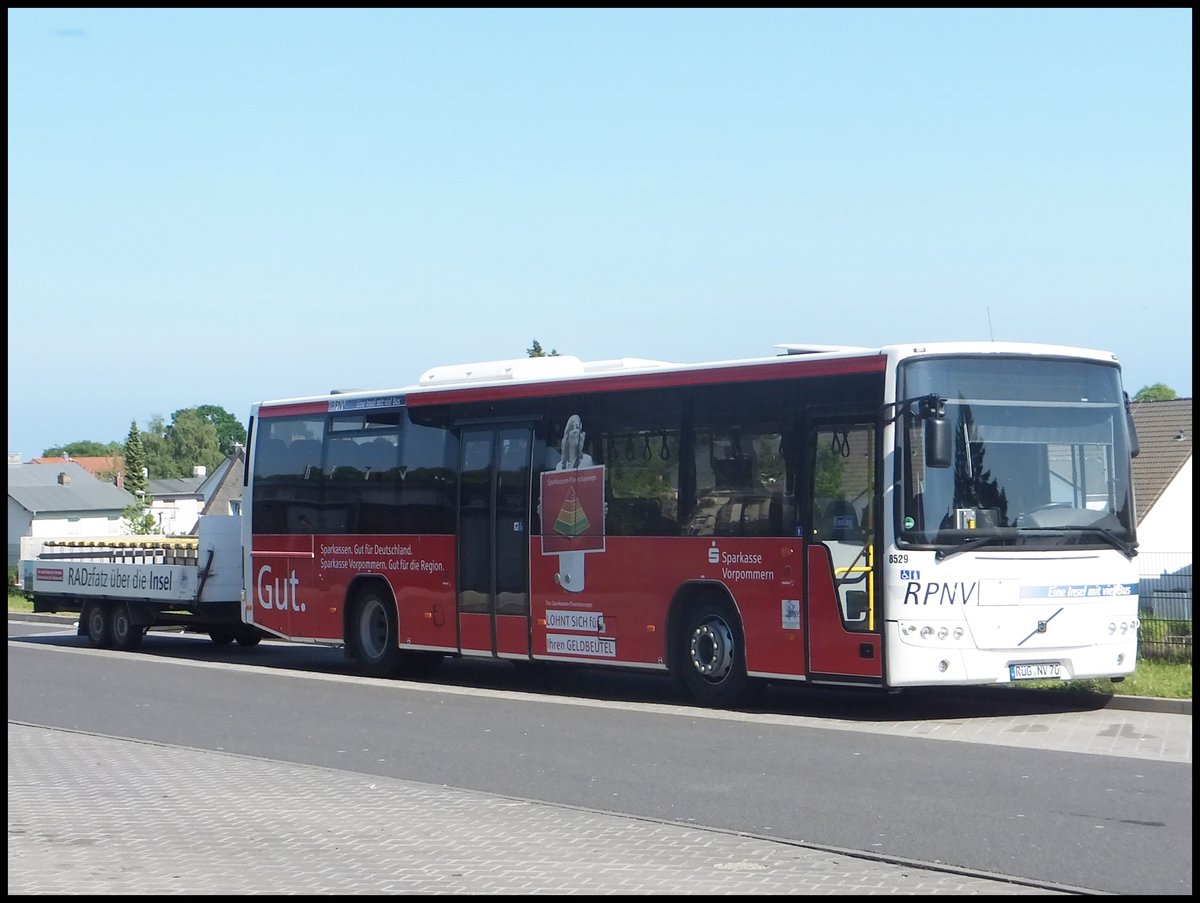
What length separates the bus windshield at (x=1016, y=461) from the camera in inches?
536

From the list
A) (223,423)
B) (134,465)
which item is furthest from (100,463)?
(134,465)

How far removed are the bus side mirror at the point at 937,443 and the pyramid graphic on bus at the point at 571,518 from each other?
14.5 ft

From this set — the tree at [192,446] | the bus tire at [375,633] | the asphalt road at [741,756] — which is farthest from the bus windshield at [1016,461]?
the tree at [192,446]

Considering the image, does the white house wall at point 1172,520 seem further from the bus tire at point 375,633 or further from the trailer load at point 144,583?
the bus tire at point 375,633

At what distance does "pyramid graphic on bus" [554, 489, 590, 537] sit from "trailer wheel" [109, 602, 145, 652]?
400 inches

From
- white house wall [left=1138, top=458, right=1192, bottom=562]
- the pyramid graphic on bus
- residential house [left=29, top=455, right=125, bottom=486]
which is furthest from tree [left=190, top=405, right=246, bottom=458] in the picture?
the pyramid graphic on bus

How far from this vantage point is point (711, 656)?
15438 millimetres

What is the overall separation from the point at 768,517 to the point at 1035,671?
9.05 ft

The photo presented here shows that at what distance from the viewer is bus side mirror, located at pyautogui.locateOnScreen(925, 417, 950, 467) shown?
13.2 m

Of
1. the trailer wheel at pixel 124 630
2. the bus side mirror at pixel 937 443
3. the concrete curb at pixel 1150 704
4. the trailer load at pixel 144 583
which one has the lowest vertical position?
the concrete curb at pixel 1150 704

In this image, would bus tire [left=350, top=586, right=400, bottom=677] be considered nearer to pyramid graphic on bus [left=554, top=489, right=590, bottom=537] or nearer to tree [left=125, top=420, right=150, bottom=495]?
pyramid graphic on bus [left=554, top=489, right=590, bottom=537]

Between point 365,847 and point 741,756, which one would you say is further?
point 741,756

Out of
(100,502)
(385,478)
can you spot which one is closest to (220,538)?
(385,478)

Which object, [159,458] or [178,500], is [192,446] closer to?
[159,458]
